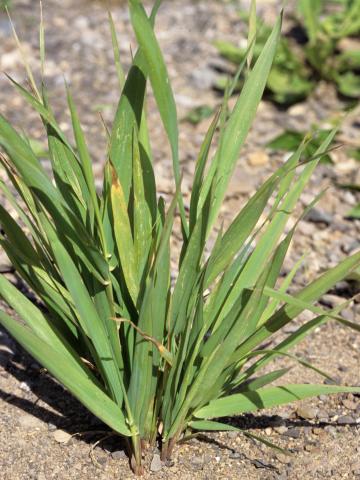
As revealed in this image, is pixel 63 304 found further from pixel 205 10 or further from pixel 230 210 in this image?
pixel 205 10

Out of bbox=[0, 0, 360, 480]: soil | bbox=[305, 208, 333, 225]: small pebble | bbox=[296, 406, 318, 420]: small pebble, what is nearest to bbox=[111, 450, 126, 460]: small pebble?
bbox=[0, 0, 360, 480]: soil

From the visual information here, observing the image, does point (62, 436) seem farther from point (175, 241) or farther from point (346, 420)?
point (175, 241)

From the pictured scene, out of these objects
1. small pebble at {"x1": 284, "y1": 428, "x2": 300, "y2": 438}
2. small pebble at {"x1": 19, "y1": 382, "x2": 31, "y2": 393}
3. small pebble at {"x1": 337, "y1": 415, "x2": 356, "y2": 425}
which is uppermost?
small pebble at {"x1": 19, "y1": 382, "x2": 31, "y2": 393}

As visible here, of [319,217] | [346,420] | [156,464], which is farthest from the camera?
[319,217]

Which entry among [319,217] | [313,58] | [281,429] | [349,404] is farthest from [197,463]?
[313,58]

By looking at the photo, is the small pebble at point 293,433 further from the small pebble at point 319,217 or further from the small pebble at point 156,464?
the small pebble at point 319,217

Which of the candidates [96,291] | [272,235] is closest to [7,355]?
[96,291]

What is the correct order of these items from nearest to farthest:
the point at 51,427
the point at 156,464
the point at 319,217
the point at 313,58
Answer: the point at 156,464, the point at 51,427, the point at 319,217, the point at 313,58

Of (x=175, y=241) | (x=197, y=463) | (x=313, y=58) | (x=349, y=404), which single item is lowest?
(x=349, y=404)

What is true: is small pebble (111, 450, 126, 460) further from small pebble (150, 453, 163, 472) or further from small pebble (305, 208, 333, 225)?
small pebble (305, 208, 333, 225)
